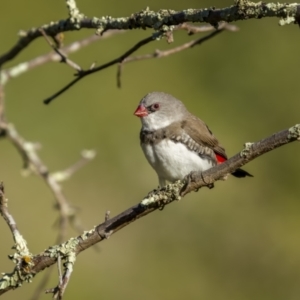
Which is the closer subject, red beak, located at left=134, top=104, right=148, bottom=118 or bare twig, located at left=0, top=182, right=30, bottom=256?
bare twig, located at left=0, top=182, right=30, bottom=256

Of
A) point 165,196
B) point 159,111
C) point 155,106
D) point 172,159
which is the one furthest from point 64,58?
point 155,106


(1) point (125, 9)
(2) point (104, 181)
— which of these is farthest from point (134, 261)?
(1) point (125, 9)

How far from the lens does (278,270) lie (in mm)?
6711

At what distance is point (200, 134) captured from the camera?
464 centimetres

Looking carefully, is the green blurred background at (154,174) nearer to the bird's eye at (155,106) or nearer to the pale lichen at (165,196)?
the bird's eye at (155,106)

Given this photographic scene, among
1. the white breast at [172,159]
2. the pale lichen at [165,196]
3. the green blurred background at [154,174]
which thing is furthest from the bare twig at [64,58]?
the green blurred background at [154,174]

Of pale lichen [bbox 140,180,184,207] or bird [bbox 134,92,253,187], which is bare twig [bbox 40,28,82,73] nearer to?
pale lichen [bbox 140,180,184,207]

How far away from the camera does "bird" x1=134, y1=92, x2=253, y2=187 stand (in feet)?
14.7

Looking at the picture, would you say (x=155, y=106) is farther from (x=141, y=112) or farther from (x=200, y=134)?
(x=200, y=134)

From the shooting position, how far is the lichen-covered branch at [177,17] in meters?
2.71

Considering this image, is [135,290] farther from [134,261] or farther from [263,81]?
[263,81]

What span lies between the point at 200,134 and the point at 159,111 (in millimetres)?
319

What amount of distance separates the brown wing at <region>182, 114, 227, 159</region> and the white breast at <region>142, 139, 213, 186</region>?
10cm

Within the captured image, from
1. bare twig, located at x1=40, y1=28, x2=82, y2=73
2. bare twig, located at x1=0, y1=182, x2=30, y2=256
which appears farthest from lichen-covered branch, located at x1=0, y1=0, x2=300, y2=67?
bare twig, located at x1=0, y1=182, x2=30, y2=256
